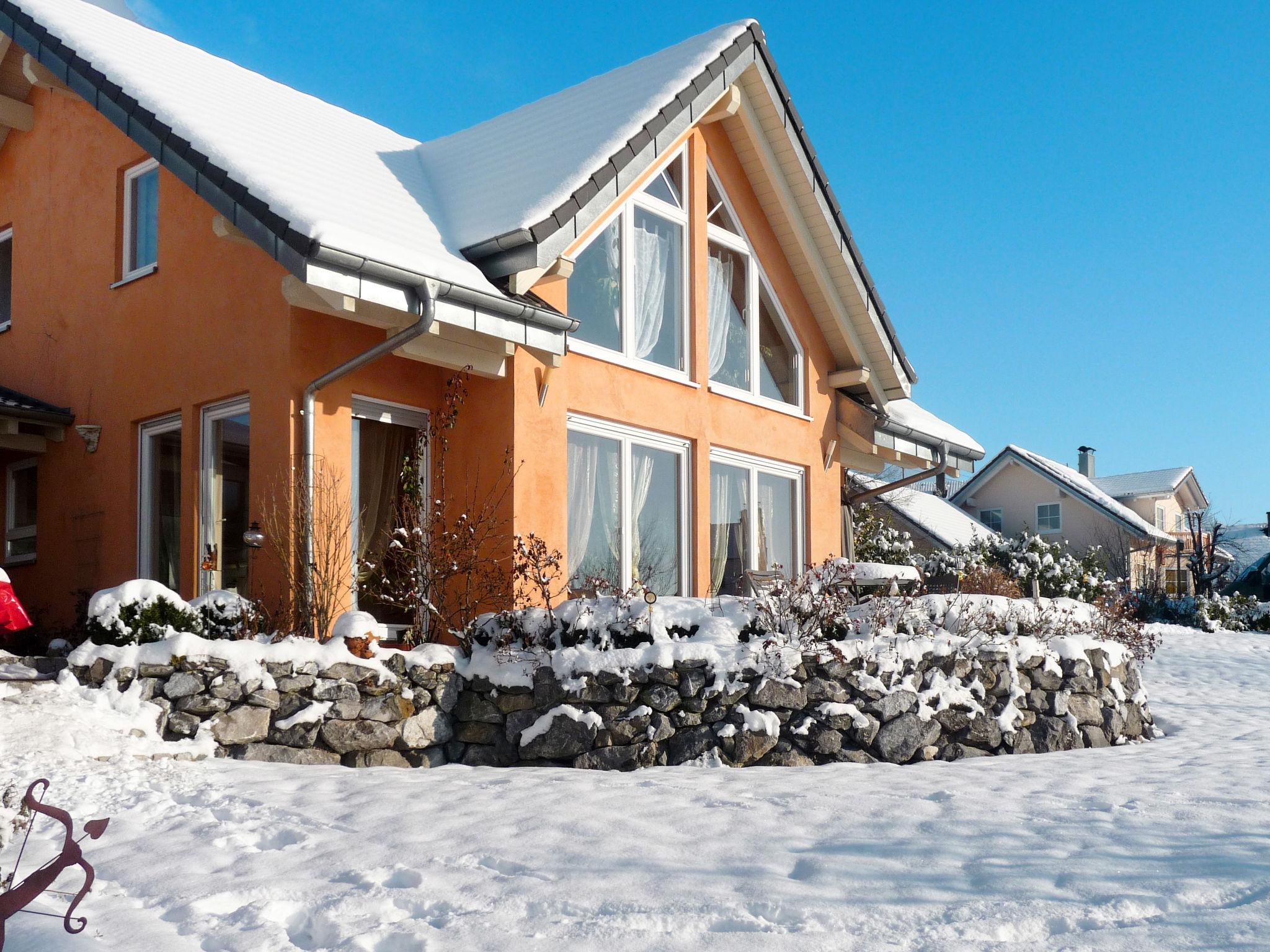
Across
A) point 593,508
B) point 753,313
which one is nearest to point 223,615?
point 593,508

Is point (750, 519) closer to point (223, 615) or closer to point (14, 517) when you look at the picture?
point (223, 615)

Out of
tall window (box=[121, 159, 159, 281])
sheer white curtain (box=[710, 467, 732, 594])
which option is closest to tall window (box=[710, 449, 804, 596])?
sheer white curtain (box=[710, 467, 732, 594])

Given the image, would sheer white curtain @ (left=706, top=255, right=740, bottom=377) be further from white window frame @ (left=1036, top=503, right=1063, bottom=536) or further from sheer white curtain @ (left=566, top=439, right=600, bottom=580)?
white window frame @ (left=1036, top=503, right=1063, bottom=536)

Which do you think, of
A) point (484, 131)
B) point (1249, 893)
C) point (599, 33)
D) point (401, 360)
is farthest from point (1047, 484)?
point (1249, 893)

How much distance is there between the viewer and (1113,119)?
12055 mm

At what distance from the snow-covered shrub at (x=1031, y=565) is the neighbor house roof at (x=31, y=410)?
699 inches

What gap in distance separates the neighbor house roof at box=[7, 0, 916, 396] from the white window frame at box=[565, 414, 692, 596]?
1578 mm

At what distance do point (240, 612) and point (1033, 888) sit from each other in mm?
5403

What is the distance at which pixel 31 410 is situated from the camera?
10094mm

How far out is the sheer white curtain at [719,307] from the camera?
11.9 m

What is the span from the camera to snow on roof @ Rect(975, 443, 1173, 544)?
3722cm

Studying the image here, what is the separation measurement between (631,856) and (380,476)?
5.19 meters

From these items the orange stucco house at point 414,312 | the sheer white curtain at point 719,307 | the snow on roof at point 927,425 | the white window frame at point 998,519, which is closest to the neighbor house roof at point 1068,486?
the white window frame at point 998,519

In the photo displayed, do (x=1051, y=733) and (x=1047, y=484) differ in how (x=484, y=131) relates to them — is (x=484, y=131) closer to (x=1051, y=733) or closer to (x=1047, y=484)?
(x=1051, y=733)
